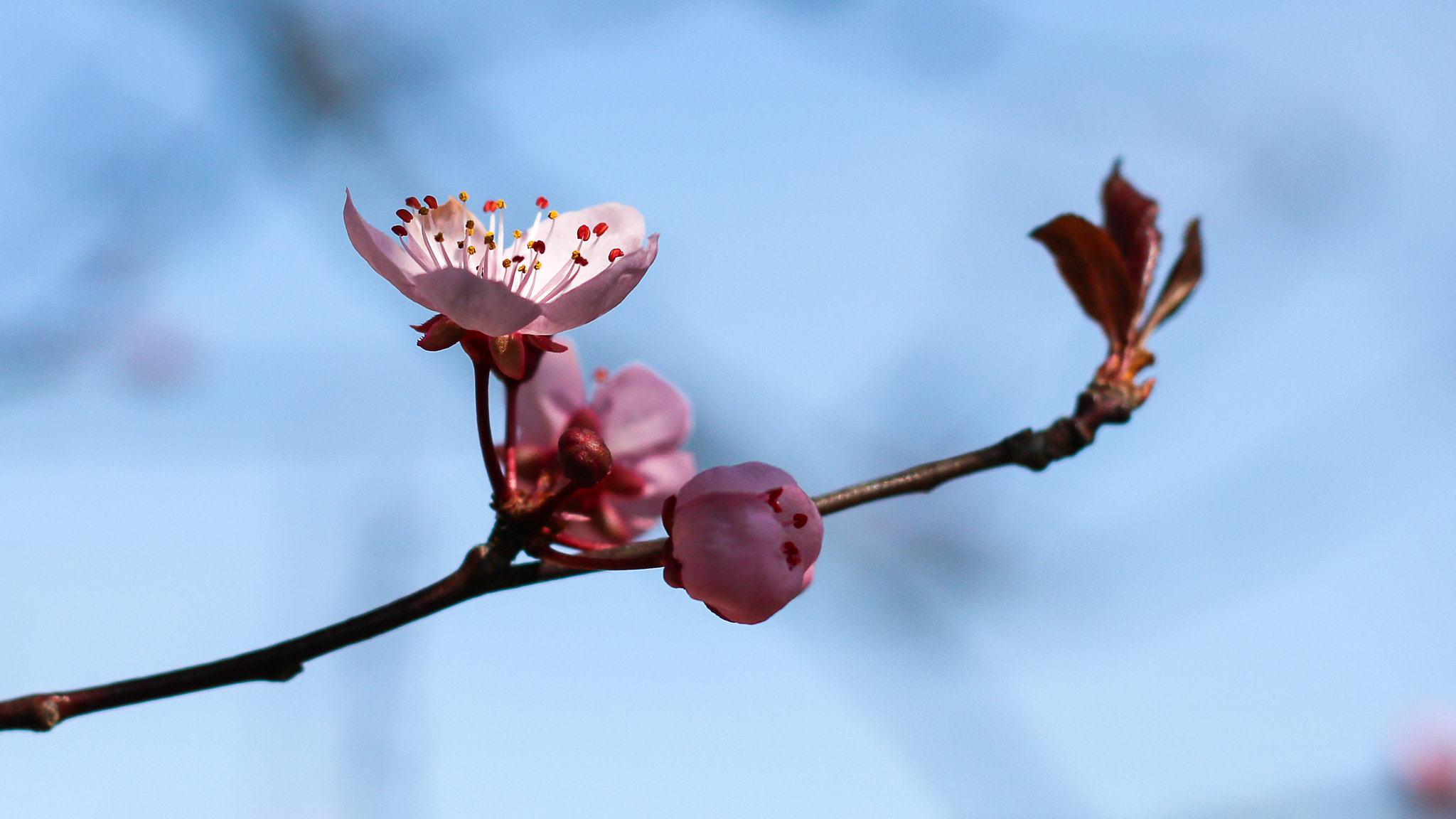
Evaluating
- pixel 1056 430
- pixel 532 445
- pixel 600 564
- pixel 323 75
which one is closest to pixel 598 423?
pixel 532 445

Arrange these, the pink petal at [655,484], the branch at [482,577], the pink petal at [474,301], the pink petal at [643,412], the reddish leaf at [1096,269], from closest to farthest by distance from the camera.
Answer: the branch at [482,577], the pink petal at [474,301], the reddish leaf at [1096,269], the pink petal at [655,484], the pink petal at [643,412]

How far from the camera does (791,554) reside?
1.09 m

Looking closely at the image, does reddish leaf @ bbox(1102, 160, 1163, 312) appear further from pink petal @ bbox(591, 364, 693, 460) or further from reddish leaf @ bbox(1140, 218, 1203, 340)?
pink petal @ bbox(591, 364, 693, 460)

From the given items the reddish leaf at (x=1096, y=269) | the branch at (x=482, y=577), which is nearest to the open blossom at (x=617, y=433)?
the branch at (x=482, y=577)

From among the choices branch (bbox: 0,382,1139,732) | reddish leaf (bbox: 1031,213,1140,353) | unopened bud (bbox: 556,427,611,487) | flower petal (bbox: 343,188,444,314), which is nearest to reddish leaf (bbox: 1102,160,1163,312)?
reddish leaf (bbox: 1031,213,1140,353)

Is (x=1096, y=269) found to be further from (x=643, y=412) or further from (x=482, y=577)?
(x=482, y=577)

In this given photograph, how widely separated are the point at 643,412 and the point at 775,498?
1.83ft

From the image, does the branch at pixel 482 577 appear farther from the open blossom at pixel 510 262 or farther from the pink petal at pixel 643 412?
the pink petal at pixel 643 412

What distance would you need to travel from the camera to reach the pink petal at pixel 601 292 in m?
1.07

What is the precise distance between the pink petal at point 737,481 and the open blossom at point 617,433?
1.04ft

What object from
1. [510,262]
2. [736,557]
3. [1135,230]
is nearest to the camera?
[736,557]

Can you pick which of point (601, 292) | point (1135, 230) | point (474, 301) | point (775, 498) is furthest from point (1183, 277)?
point (474, 301)

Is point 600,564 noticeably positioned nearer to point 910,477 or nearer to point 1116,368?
point 910,477

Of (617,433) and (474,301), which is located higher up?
(617,433)
